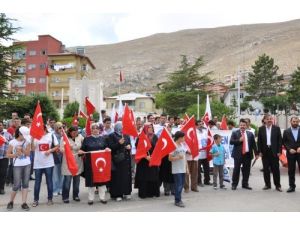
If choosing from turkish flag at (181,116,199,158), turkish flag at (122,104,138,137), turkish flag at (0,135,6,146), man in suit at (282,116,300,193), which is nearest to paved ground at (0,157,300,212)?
man in suit at (282,116,300,193)

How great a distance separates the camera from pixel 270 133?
36.4 feet

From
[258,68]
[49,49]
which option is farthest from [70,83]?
[258,68]

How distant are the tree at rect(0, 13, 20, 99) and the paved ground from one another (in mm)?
14344

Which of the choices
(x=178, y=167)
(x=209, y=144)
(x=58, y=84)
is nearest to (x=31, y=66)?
(x=58, y=84)

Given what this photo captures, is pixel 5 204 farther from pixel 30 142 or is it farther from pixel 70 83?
pixel 70 83

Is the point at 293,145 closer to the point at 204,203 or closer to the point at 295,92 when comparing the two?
the point at 204,203

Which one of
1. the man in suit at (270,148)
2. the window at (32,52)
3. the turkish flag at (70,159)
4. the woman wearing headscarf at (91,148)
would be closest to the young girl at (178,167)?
the woman wearing headscarf at (91,148)

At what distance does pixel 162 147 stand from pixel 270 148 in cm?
334

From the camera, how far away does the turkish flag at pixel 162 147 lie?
9.29 m

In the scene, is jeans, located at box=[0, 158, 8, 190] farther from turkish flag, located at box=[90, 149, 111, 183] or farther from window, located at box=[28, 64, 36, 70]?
window, located at box=[28, 64, 36, 70]

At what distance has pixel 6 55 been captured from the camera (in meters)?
24.8

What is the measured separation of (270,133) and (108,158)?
14.4 ft

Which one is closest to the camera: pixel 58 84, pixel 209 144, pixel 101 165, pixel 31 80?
pixel 101 165

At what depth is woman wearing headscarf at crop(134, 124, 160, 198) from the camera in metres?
10.0
